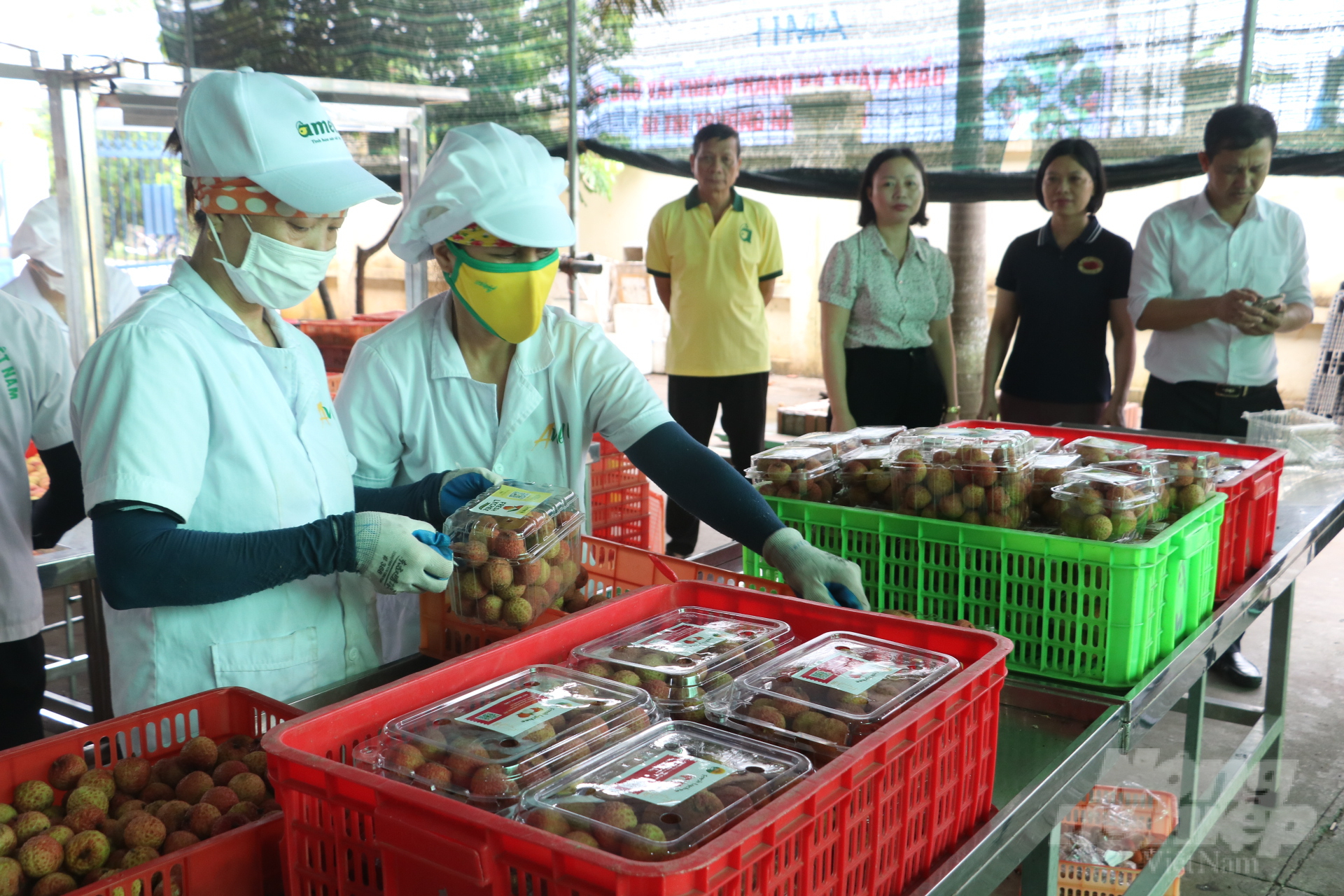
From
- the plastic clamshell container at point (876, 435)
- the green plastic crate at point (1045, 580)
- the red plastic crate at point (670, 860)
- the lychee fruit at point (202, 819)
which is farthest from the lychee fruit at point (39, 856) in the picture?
the plastic clamshell container at point (876, 435)

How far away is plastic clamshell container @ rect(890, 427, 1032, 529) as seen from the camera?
1728 millimetres

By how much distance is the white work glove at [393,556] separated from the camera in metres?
1.38

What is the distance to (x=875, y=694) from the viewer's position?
1090 mm

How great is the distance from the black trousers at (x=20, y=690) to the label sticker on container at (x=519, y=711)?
1602 mm

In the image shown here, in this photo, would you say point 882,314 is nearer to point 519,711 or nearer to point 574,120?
point 574,120

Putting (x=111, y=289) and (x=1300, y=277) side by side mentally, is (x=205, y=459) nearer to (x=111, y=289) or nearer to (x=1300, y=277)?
(x=111, y=289)

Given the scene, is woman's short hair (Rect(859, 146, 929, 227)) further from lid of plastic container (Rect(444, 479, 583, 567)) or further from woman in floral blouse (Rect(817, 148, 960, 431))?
lid of plastic container (Rect(444, 479, 583, 567))

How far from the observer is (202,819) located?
1046mm

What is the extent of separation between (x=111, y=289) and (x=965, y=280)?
14.3 feet

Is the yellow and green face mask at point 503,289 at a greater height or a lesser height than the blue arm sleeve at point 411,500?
greater

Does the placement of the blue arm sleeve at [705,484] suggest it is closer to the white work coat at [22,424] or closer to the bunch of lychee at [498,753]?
the bunch of lychee at [498,753]

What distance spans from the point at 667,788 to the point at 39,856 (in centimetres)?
61

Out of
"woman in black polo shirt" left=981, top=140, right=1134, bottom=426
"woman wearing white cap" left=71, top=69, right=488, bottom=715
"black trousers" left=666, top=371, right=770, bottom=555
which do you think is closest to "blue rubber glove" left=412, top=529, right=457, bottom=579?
"woman wearing white cap" left=71, top=69, right=488, bottom=715

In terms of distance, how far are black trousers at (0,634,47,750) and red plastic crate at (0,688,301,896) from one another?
955mm
